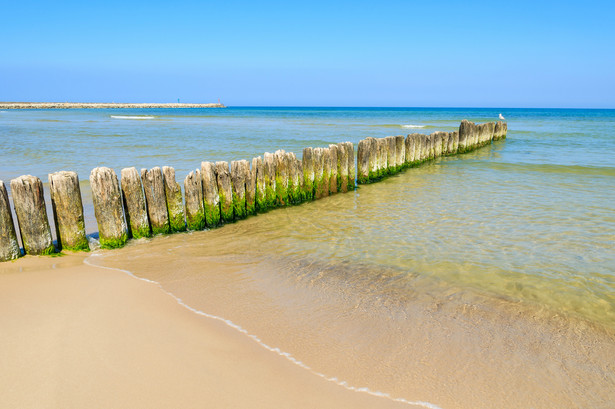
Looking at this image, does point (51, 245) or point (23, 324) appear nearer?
point (23, 324)

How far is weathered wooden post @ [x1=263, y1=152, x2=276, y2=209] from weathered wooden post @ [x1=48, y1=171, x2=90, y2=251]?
3330 mm

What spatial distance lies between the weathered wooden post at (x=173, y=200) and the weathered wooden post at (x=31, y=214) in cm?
157

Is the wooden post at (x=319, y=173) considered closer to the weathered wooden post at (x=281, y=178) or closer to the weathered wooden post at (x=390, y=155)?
the weathered wooden post at (x=281, y=178)

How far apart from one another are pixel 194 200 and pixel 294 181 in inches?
99.2

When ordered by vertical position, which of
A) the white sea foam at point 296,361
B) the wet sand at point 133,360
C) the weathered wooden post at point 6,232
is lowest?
the white sea foam at point 296,361

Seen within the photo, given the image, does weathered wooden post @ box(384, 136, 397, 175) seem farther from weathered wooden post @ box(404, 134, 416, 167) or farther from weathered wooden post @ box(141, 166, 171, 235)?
weathered wooden post @ box(141, 166, 171, 235)

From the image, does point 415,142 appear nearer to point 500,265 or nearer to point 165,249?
point 500,265

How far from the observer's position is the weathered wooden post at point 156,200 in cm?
604

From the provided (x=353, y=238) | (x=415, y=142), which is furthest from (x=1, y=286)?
(x=415, y=142)

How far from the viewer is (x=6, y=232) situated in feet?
16.4

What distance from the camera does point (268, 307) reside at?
13.8 feet

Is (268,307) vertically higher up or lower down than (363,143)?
lower down

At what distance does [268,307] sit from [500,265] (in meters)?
3.08

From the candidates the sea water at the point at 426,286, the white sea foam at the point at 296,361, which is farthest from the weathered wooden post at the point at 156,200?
the white sea foam at the point at 296,361
